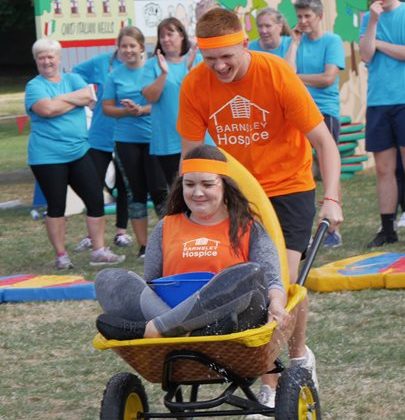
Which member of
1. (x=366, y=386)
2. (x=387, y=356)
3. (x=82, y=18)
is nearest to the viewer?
(x=366, y=386)

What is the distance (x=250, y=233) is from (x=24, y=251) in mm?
5686

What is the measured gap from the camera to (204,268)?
15.0ft

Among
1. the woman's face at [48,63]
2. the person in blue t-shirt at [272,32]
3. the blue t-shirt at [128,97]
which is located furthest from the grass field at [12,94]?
the woman's face at [48,63]

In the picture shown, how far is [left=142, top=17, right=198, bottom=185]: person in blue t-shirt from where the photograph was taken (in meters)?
8.92

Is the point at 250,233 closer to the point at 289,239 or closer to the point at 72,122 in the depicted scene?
the point at 289,239

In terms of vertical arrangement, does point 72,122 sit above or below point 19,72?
above

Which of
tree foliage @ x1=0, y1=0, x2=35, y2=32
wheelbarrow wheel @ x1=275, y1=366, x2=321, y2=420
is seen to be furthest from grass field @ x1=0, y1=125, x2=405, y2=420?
tree foliage @ x1=0, y1=0, x2=35, y2=32

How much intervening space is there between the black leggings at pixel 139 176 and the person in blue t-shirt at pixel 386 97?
1652 mm

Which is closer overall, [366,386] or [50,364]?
[366,386]

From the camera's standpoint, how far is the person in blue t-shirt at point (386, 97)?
29.3 ft

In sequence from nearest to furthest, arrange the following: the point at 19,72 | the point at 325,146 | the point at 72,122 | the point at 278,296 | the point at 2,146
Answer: the point at 278,296, the point at 325,146, the point at 72,122, the point at 2,146, the point at 19,72

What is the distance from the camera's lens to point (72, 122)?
29.4ft

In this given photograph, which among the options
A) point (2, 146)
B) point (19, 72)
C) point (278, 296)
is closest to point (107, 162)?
point (278, 296)

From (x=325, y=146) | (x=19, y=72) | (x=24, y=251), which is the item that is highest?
(x=325, y=146)
